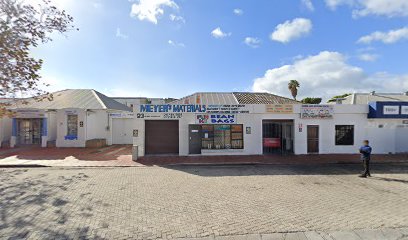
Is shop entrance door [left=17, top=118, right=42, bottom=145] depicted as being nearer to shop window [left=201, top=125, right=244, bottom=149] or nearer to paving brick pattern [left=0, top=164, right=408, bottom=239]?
paving brick pattern [left=0, top=164, right=408, bottom=239]

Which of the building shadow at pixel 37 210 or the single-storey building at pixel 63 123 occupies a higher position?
the single-storey building at pixel 63 123

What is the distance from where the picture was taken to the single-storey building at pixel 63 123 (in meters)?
20.6

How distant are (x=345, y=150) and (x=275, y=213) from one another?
45.0 feet

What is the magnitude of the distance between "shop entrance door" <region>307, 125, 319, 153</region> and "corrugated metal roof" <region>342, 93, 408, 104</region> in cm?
1088

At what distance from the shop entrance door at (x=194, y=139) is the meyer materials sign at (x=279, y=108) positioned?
5030 millimetres

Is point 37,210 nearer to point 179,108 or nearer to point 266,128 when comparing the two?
point 179,108

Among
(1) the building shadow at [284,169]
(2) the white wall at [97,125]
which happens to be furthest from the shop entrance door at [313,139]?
(2) the white wall at [97,125]

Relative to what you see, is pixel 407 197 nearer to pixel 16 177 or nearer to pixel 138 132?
pixel 138 132

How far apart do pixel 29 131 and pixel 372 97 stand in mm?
34752

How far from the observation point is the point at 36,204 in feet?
22.7

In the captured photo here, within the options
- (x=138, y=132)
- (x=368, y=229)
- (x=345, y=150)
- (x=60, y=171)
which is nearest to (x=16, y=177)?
(x=60, y=171)

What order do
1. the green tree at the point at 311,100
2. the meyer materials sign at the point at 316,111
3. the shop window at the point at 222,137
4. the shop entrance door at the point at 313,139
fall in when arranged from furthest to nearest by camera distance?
the green tree at the point at 311,100
the shop entrance door at the point at 313,139
the meyer materials sign at the point at 316,111
the shop window at the point at 222,137

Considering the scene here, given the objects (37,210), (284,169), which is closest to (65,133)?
(37,210)

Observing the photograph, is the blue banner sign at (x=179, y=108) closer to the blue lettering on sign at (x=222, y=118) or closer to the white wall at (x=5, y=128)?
the blue lettering on sign at (x=222, y=118)
